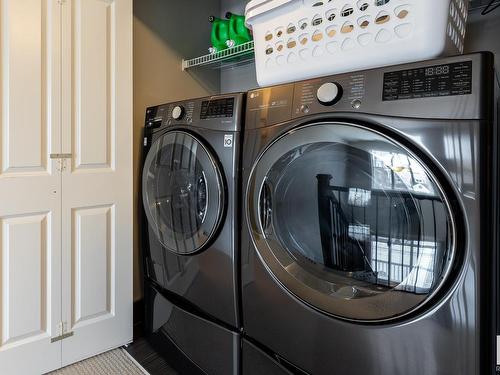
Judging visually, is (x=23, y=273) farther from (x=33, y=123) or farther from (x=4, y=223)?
(x=33, y=123)

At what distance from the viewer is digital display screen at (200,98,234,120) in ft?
4.27

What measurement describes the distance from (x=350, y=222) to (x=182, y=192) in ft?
2.74

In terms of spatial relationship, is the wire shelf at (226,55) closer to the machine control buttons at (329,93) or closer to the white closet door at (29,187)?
the white closet door at (29,187)

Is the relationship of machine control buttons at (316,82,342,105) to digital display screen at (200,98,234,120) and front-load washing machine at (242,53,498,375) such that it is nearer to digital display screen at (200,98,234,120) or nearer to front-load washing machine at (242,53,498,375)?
front-load washing machine at (242,53,498,375)

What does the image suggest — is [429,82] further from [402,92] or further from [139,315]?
[139,315]

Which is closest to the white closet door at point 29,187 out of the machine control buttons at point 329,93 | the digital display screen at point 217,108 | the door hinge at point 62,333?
the door hinge at point 62,333

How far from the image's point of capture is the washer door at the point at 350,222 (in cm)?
80

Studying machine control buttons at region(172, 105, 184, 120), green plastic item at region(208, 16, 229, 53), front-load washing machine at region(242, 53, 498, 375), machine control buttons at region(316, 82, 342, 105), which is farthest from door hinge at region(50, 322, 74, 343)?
green plastic item at region(208, 16, 229, 53)

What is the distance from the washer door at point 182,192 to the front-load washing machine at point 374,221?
0.19m

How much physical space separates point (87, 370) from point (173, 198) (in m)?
0.93

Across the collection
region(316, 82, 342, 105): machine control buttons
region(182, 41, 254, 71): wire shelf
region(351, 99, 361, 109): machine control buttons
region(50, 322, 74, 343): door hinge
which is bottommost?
region(50, 322, 74, 343): door hinge

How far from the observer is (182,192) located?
1538 mm

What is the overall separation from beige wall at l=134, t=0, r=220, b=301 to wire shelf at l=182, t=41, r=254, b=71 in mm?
74

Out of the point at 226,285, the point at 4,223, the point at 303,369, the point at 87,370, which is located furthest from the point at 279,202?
the point at 87,370
